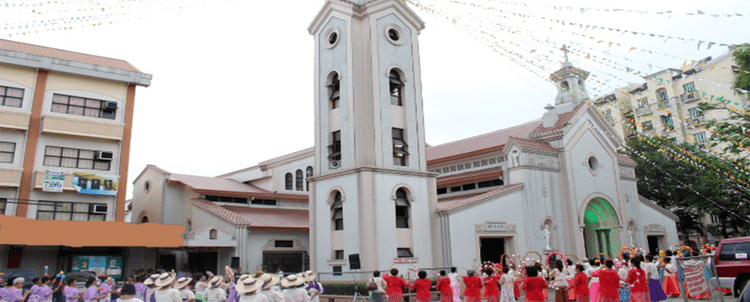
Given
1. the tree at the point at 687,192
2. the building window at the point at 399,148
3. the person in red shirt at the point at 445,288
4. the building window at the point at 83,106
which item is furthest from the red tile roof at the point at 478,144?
the building window at the point at 83,106

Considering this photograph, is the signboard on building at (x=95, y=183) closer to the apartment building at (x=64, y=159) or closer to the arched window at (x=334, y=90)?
the apartment building at (x=64, y=159)

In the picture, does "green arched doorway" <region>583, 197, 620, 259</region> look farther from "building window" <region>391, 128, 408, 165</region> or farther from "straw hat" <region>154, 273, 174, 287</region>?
"straw hat" <region>154, 273, 174, 287</region>

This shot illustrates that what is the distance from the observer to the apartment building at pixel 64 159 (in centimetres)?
2570

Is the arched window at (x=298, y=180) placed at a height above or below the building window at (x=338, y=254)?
above

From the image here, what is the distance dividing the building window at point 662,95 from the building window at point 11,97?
180 ft

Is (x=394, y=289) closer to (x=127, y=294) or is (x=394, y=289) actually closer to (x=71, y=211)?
(x=127, y=294)

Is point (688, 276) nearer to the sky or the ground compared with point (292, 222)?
nearer to the ground

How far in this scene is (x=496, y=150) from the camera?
1289 inches

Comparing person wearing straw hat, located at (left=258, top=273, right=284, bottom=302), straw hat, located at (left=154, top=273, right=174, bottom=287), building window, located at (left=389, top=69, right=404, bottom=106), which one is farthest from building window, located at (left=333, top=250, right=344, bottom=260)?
person wearing straw hat, located at (left=258, top=273, right=284, bottom=302)

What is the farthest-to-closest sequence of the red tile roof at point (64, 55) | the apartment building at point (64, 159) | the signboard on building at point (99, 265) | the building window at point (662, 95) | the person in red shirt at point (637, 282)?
the building window at point (662, 95)
the red tile roof at point (64, 55)
the signboard on building at point (99, 265)
the apartment building at point (64, 159)
the person in red shirt at point (637, 282)

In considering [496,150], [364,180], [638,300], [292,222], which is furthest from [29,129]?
[638,300]

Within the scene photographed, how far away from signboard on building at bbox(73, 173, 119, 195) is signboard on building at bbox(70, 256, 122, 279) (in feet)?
11.0

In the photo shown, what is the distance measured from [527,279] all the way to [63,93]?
83.7ft

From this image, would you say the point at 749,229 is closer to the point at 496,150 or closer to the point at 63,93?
the point at 496,150
